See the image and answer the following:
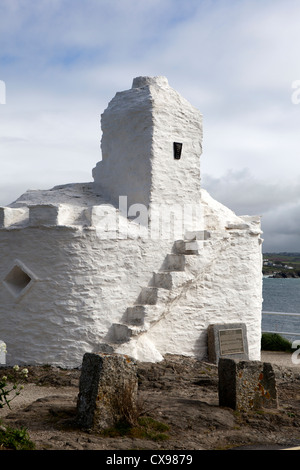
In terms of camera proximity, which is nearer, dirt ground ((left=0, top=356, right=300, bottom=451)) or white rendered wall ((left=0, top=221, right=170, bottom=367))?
dirt ground ((left=0, top=356, right=300, bottom=451))

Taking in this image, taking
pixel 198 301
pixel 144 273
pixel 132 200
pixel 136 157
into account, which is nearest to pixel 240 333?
pixel 198 301

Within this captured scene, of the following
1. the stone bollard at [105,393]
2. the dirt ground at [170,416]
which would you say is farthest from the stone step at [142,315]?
the stone bollard at [105,393]

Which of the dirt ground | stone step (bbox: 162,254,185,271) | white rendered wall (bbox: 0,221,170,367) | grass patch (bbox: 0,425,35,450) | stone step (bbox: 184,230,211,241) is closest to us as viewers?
grass patch (bbox: 0,425,35,450)

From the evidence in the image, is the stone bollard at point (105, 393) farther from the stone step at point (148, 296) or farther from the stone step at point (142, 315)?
the stone step at point (148, 296)

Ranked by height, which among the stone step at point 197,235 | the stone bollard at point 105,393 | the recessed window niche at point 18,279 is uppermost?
the stone step at point 197,235

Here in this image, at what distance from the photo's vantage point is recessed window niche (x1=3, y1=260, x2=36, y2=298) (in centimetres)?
1062

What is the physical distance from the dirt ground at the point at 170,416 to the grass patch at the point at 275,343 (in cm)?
536

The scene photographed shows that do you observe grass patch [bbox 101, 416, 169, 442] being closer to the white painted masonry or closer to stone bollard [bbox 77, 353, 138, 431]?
stone bollard [bbox 77, 353, 138, 431]

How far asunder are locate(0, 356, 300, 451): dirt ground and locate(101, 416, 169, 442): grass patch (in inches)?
3.4

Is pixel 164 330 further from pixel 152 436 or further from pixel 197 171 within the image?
pixel 152 436

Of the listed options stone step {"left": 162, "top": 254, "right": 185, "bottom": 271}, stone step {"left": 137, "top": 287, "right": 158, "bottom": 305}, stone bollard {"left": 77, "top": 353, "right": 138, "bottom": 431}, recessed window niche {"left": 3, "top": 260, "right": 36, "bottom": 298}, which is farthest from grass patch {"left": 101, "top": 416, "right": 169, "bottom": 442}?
stone step {"left": 162, "top": 254, "right": 185, "bottom": 271}

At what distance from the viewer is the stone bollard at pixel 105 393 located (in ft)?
22.2

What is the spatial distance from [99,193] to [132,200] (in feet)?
3.96

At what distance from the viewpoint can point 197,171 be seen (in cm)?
1254
